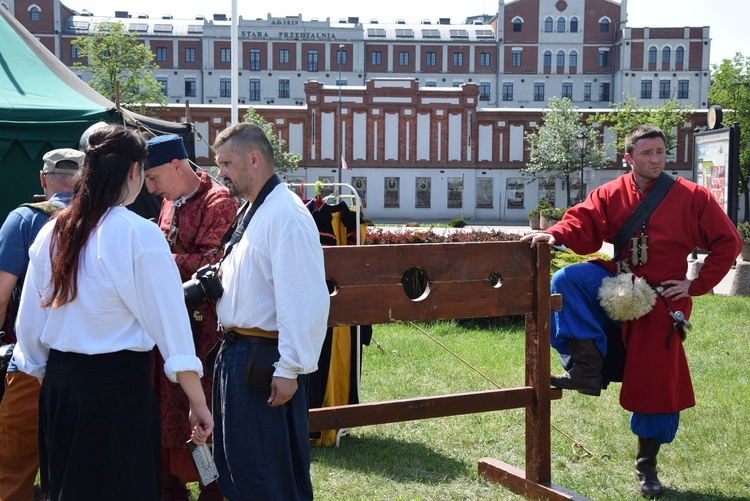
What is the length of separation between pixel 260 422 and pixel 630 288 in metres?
2.34

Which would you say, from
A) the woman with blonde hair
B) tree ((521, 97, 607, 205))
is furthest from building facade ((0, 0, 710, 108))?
the woman with blonde hair

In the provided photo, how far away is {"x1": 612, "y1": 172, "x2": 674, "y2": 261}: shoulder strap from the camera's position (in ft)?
14.7

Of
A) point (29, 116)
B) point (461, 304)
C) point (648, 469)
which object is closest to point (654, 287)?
point (648, 469)

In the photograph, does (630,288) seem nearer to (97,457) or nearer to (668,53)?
(97,457)

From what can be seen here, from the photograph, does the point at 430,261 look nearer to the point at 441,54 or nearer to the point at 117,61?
the point at 117,61

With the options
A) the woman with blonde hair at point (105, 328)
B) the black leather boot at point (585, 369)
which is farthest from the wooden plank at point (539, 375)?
the woman with blonde hair at point (105, 328)

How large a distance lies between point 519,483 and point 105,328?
9.35 ft

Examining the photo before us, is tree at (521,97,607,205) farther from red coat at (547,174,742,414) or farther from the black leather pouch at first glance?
the black leather pouch

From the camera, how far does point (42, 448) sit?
276cm

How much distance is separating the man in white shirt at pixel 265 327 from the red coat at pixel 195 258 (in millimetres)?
839

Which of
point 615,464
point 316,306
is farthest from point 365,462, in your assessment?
point 316,306

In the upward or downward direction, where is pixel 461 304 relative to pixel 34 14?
downward

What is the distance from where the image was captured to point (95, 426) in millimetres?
2535

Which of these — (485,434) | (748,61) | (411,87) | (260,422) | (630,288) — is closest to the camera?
(260,422)
